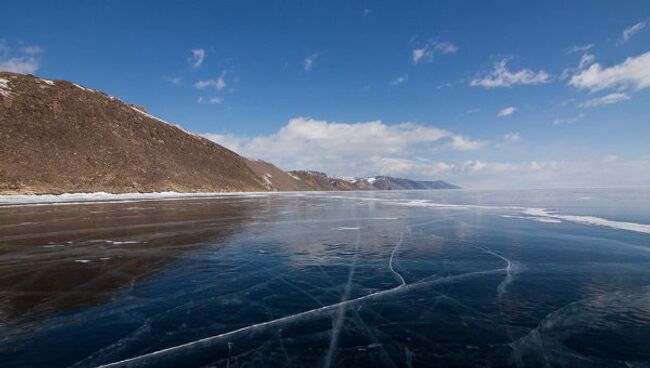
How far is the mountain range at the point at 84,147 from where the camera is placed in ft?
195

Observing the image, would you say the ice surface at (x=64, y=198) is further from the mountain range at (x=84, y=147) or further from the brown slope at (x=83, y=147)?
the brown slope at (x=83, y=147)

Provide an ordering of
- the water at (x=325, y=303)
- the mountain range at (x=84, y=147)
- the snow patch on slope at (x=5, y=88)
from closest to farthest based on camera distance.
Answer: the water at (x=325, y=303)
the mountain range at (x=84, y=147)
the snow patch on slope at (x=5, y=88)

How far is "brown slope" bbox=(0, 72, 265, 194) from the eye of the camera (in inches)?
2338

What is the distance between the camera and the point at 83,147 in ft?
234

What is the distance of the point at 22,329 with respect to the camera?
19.9 feet

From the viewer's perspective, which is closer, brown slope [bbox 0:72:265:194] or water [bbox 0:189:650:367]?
water [bbox 0:189:650:367]

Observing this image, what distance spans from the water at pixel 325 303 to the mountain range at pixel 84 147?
58.7m

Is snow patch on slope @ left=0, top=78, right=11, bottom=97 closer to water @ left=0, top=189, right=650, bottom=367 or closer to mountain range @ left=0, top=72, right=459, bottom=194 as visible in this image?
mountain range @ left=0, top=72, right=459, bottom=194

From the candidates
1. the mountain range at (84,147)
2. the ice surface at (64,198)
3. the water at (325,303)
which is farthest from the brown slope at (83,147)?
the water at (325,303)

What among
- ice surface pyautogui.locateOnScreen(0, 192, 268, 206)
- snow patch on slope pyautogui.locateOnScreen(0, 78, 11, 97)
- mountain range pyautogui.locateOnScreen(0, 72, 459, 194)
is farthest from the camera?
snow patch on slope pyautogui.locateOnScreen(0, 78, 11, 97)

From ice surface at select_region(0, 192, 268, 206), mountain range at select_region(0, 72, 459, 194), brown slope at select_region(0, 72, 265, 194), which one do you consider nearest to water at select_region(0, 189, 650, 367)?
ice surface at select_region(0, 192, 268, 206)

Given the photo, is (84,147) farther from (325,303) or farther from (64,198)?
(325,303)

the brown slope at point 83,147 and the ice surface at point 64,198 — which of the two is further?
the brown slope at point 83,147

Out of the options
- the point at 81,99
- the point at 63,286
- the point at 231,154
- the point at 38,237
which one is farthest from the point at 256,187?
the point at 63,286
